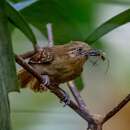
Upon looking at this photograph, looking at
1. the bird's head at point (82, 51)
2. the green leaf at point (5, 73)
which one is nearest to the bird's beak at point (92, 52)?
the bird's head at point (82, 51)

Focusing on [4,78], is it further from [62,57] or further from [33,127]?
[33,127]

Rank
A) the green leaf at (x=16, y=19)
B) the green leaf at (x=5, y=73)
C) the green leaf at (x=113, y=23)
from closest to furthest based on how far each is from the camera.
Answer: the green leaf at (x=5, y=73) < the green leaf at (x=16, y=19) < the green leaf at (x=113, y=23)

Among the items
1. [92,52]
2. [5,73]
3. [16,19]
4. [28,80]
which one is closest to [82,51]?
[92,52]

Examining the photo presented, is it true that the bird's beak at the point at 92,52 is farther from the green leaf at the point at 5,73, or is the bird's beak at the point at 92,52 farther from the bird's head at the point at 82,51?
the green leaf at the point at 5,73

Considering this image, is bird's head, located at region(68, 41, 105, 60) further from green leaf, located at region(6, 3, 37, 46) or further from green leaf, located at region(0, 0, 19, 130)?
green leaf, located at region(0, 0, 19, 130)

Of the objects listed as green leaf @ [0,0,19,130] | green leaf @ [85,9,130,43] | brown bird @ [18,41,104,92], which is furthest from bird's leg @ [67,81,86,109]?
green leaf @ [0,0,19,130]

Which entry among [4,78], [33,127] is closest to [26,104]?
[33,127]

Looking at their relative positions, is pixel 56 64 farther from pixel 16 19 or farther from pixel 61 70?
pixel 16 19
